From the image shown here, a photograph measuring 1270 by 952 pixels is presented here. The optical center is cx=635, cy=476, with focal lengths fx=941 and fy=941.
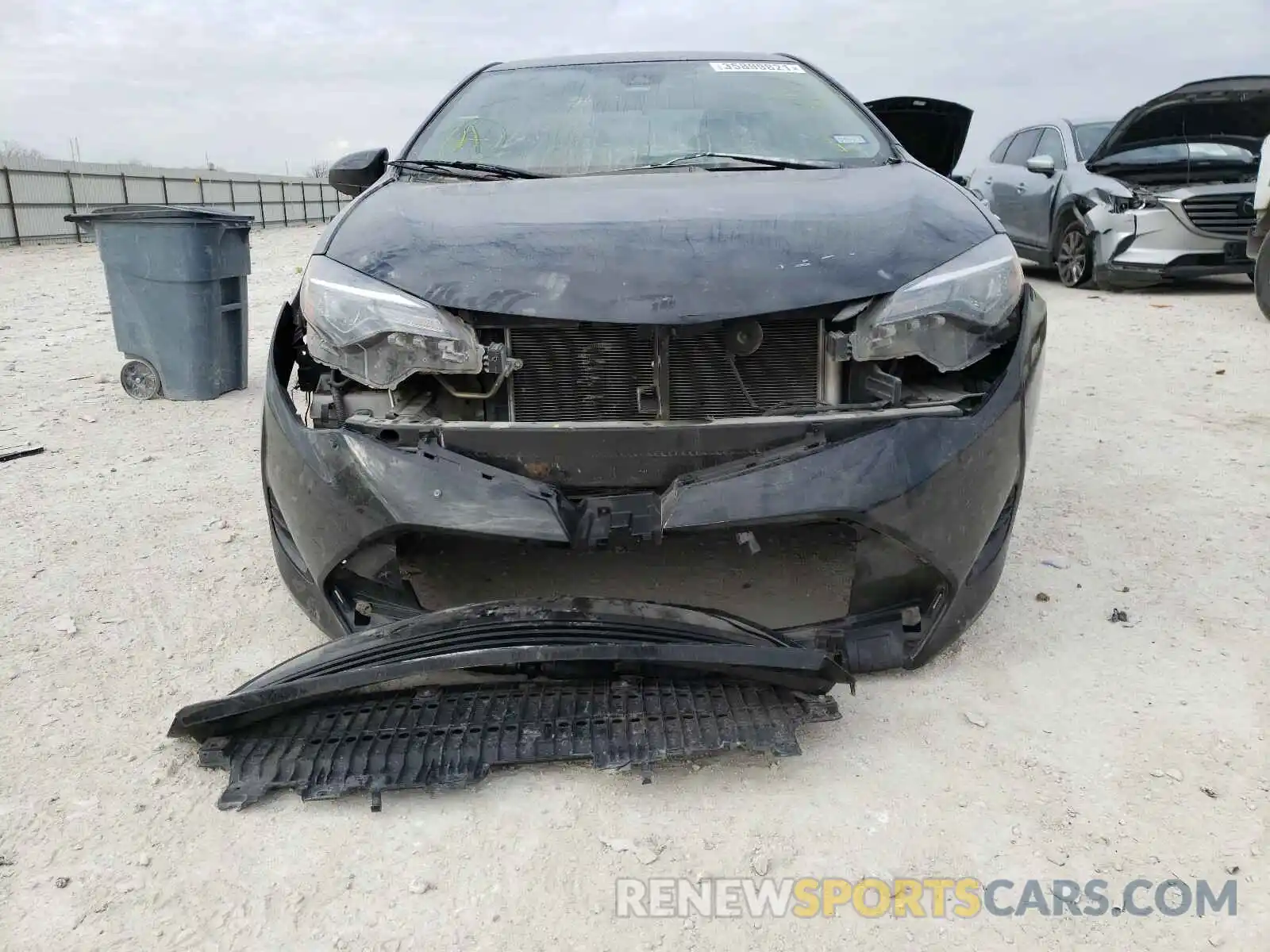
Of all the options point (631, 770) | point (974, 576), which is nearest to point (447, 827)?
point (631, 770)

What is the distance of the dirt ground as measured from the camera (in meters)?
1.65

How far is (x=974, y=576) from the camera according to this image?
7.54 feet

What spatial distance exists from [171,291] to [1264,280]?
7726 millimetres

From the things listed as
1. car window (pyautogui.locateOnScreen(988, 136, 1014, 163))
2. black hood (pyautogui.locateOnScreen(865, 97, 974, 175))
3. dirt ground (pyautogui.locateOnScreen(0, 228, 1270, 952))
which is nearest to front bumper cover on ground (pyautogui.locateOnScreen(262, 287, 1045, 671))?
dirt ground (pyautogui.locateOnScreen(0, 228, 1270, 952))

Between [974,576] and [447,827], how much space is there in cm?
135

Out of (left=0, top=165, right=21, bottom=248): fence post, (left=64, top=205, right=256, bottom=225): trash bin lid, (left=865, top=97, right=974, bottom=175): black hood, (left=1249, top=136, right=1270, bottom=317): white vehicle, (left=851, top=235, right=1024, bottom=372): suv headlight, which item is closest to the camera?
(left=851, top=235, right=1024, bottom=372): suv headlight

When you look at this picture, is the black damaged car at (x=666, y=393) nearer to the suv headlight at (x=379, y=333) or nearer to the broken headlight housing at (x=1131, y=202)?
the suv headlight at (x=379, y=333)

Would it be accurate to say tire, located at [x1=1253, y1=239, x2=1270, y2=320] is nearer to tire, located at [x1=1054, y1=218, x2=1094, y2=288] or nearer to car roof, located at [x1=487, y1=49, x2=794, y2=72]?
tire, located at [x1=1054, y1=218, x2=1094, y2=288]

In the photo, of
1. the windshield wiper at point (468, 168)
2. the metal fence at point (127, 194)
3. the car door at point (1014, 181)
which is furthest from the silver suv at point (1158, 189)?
the metal fence at point (127, 194)

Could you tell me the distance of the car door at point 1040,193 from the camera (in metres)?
9.33

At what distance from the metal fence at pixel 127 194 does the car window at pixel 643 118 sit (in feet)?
49.3

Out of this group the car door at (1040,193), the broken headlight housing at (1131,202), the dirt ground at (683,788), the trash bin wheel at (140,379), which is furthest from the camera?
the car door at (1040,193)

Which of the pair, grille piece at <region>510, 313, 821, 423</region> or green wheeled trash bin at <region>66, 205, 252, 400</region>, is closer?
grille piece at <region>510, 313, 821, 423</region>

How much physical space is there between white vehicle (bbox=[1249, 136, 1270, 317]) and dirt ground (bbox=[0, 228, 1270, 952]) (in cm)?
452
